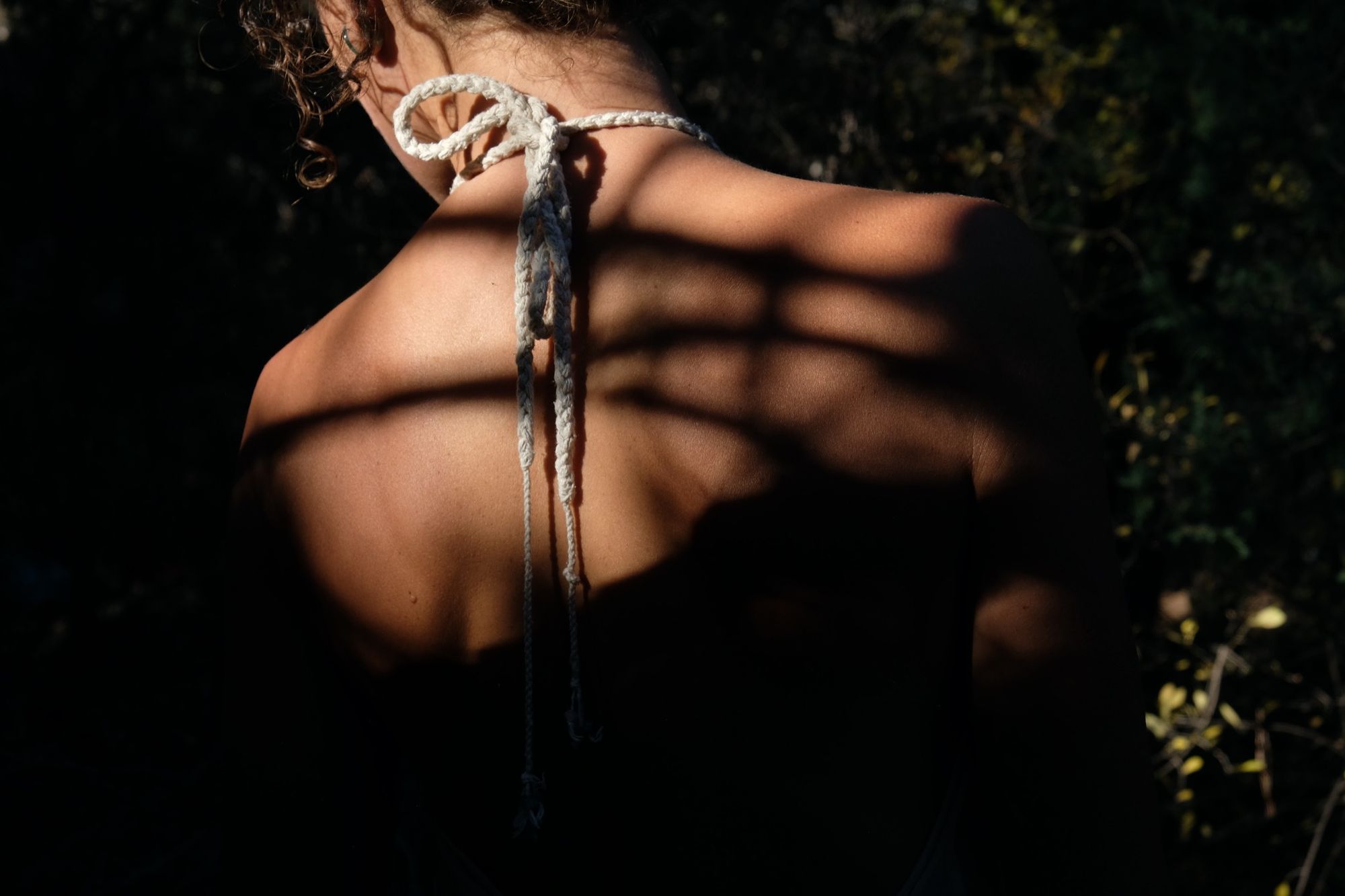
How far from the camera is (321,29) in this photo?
1.13 meters

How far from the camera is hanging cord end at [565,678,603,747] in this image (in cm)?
93

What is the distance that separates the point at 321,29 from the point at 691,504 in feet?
2.34

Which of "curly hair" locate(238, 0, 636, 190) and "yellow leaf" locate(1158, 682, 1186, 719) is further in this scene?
"yellow leaf" locate(1158, 682, 1186, 719)

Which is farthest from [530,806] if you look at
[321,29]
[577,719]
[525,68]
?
[321,29]

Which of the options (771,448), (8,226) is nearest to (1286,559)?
(771,448)

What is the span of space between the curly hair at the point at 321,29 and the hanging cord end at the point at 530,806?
695 mm

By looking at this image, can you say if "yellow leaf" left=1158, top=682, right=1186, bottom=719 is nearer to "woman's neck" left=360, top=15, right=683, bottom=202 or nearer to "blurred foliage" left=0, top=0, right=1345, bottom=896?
"blurred foliage" left=0, top=0, right=1345, bottom=896

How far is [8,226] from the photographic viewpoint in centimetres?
279

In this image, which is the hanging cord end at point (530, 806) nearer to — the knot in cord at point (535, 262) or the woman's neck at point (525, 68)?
the knot in cord at point (535, 262)

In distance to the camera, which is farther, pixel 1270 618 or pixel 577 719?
pixel 1270 618

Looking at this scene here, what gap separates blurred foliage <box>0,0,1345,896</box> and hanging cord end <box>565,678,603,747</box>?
1.48 meters

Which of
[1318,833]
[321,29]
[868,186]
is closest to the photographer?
[321,29]

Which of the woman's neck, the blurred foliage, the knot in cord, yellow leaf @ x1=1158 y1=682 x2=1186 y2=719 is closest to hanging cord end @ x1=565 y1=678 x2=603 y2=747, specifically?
the knot in cord

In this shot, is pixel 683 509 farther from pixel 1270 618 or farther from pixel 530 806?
pixel 1270 618
